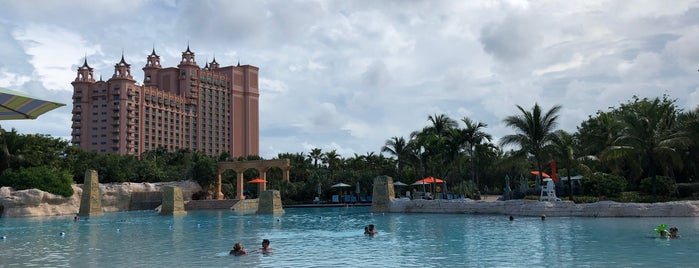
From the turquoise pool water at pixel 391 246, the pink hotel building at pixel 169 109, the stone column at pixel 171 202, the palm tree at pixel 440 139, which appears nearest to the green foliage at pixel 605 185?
the turquoise pool water at pixel 391 246

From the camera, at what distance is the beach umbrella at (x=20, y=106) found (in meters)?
7.46

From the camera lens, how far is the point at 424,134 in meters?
40.2

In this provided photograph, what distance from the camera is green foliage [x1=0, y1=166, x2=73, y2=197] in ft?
134

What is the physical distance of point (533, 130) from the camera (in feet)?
102

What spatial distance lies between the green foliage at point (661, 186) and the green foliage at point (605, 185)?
122 centimetres

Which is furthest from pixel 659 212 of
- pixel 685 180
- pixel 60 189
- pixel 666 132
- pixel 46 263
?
pixel 60 189

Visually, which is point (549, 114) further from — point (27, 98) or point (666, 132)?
point (27, 98)

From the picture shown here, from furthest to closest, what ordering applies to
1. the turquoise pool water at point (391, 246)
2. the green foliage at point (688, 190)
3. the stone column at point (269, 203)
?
the stone column at point (269, 203) < the green foliage at point (688, 190) < the turquoise pool water at point (391, 246)

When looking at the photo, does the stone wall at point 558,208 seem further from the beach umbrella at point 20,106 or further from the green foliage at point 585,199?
the beach umbrella at point 20,106

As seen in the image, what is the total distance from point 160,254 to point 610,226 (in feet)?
51.8

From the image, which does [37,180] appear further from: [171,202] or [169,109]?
[169,109]

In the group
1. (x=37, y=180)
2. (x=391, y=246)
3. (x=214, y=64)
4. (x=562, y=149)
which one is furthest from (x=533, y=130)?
(x=214, y=64)

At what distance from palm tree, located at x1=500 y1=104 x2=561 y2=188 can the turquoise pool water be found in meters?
7.07

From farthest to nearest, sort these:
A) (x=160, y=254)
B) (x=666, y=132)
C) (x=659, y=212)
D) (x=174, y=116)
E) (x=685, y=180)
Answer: (x=174, y=116) → (x=685, y=180) → (x=666, y=132) → (x=659, y=212) → (x=160, y=254)
